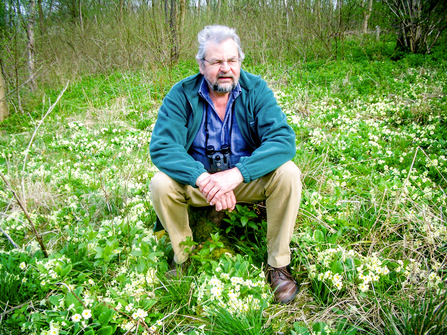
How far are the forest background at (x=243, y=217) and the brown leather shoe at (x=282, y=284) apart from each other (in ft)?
0.19

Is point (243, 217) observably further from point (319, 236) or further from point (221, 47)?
point (221, 47)

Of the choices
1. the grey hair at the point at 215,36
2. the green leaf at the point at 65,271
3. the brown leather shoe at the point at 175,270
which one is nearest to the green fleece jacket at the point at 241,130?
the grey hair at the point at 215,36

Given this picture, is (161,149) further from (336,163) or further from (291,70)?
(291,70)

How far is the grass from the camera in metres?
1.85

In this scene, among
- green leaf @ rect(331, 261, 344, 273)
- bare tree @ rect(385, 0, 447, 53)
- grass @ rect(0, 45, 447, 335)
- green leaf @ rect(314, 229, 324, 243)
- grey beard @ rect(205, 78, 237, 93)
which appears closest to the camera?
grass @ rect(0, 45, 447, 335)

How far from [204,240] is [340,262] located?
1110 millimetres

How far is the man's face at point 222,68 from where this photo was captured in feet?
8.25

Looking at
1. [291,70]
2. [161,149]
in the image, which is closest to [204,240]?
[161,149]

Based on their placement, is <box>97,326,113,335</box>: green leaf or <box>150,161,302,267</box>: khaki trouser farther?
<box>150,161,302,267</box>: khaki trouser

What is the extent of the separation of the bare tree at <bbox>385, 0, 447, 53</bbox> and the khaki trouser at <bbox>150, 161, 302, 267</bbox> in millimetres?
7720

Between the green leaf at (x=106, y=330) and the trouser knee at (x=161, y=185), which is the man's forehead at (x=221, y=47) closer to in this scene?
the trouser knee at (x=161, y=185)

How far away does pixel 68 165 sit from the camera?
425cm

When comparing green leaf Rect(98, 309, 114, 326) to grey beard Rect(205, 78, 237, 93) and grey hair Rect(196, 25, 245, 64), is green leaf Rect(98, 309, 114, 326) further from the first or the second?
grey hair Rect(196, 25, 245, 64)

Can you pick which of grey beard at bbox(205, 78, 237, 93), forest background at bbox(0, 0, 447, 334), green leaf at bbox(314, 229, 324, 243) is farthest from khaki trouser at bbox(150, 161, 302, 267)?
grey beard at bbox(205, 78, 237, 93)
